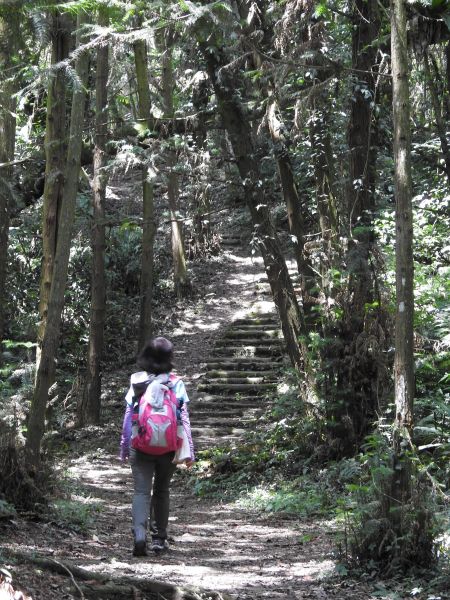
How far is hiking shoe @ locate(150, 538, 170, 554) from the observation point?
6707 mm

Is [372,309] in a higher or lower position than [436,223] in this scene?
lower

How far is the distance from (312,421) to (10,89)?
6.69 m

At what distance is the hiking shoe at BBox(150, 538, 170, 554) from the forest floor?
0.09 meters

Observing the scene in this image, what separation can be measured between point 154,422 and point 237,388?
983 cm

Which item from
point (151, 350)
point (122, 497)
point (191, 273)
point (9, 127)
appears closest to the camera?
point (151, 350)

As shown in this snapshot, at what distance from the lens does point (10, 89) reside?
11.7 metres

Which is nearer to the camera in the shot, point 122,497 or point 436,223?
point 122,497

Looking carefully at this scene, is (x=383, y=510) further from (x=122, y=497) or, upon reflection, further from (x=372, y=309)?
(x=122, y=497)

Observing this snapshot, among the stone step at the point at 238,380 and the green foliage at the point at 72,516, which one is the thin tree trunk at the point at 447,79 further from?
the green foliage at the point at 72,516

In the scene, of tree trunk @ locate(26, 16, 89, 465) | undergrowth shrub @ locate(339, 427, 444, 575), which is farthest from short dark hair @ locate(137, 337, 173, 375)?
tree trunk @ locate(26, 16, 89, 465)

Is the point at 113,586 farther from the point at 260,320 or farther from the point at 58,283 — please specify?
the point at 260,320

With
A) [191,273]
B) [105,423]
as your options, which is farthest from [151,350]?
[191,273]

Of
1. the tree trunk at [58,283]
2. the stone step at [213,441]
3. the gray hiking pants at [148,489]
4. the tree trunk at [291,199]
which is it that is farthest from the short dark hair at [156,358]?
the stone step at [213,441]

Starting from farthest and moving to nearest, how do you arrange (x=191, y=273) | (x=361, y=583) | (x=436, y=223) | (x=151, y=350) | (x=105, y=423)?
(x=191, y=273), (x=105, y=423), (x=436, y=223), (x=151, y=350), (x=361, y=583)
